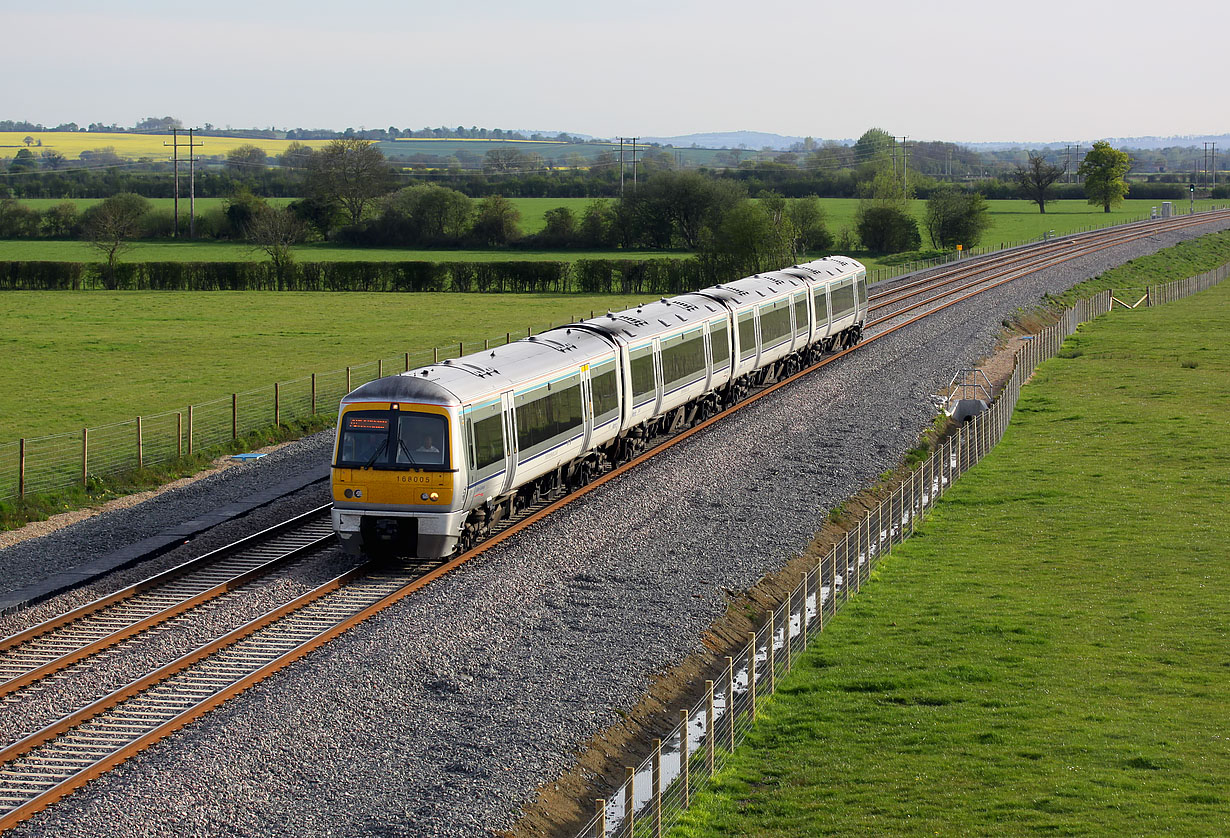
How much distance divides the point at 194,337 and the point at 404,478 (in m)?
47.9

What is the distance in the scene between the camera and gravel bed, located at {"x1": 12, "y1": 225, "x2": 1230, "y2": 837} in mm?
13250

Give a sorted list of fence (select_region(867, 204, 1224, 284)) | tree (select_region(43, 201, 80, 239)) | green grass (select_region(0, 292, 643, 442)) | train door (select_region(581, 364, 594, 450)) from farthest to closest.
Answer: tree (select_region(43, 201, 80, 239)), fence (select_region(867, 204, 1224, 284)), green grass (select_region(0, 292, 643, 442)), train door (select_region(581, 364, 594, 450))

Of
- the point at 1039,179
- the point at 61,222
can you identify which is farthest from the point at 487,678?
the point at 1039,179

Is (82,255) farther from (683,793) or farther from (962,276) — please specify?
(683,793)

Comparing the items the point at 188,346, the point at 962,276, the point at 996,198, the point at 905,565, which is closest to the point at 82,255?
the point at 188,346

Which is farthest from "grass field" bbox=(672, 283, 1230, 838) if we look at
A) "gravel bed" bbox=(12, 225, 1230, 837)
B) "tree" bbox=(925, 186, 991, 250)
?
"tree" bbox=(925, 186, 991, 250)

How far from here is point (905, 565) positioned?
24688 mm

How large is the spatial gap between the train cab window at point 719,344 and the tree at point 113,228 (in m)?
70.1

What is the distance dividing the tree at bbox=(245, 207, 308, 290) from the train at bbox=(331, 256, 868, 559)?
6345 centimetres

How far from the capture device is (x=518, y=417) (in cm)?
2438

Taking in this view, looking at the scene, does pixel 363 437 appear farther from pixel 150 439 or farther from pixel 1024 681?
pixel 150 439

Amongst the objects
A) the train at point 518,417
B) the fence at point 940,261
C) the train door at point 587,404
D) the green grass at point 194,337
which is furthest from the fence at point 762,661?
the fence at point 940,261

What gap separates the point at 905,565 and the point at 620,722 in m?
10.2

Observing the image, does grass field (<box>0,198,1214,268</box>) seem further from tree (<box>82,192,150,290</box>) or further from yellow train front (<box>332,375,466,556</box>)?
yellow train front (<box>332,375,466,556</box>)
